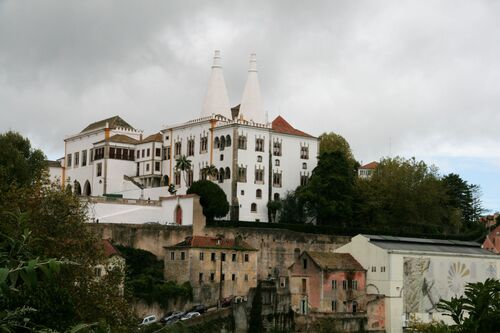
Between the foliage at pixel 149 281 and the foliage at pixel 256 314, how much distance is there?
4.55m

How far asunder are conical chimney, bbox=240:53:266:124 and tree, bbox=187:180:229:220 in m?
10.4

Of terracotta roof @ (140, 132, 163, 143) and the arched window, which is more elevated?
terracotta roof @ (140, 132, 163, 143)

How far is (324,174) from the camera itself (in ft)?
241

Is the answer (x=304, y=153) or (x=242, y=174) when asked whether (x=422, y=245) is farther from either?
(x=304, y=153)

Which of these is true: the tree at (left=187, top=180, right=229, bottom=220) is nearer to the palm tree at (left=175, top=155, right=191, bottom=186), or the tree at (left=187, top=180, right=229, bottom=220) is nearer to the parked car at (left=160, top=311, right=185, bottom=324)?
the palm tree at (left=175, top=155, right=191, bottom=186)

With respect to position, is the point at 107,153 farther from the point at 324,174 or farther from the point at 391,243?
the point at 391,243

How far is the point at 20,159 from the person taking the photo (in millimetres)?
60094

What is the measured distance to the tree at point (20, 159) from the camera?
57250mm

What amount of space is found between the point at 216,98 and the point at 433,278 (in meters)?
28.9

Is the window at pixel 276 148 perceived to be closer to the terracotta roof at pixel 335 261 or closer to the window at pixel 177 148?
the window at pixel 177 148

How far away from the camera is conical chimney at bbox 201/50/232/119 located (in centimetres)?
7969

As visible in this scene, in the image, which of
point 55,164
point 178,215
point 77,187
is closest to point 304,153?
point 178,215

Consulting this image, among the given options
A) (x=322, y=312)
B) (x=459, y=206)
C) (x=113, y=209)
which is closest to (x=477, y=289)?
(x=322, y=312)

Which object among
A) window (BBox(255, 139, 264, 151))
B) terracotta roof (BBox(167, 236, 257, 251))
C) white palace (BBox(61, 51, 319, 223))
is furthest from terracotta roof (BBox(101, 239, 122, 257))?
window (BBox(255, 139, 264, 151))
